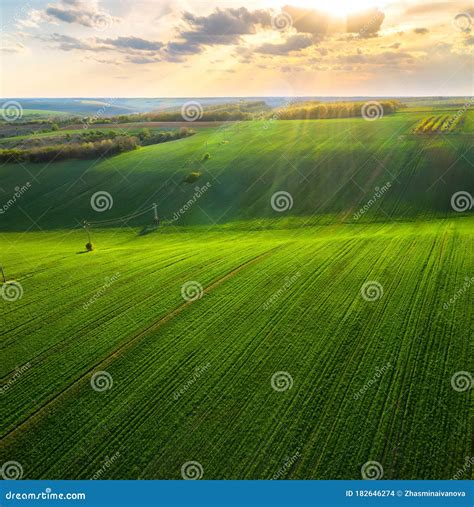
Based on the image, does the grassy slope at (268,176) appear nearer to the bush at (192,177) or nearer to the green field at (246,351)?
the bush at (192,177)

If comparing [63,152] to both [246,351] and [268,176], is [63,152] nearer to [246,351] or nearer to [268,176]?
[268,176]

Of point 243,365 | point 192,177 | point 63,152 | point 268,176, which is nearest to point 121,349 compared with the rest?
point 243,365

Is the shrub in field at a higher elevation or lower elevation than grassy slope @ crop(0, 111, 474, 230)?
higher

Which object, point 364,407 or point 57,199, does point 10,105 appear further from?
point 364,407

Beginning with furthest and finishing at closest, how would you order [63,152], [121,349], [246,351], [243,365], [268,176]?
[63,152], [268,176], [121,349], [246,351], [243,365]

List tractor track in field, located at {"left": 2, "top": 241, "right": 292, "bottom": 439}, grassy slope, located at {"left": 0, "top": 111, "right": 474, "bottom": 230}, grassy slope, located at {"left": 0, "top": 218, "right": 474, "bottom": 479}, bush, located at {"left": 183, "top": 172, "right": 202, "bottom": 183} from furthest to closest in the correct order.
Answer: bush, located at {"left": 183, "top": 172, "right": 202, "bottom": 183} → grassy slope, located at {"left": 0, "top": 111, "right": 474, "bottom": 230} → tractor track in field, located at {"left": 2, "top": 241, "right": 292, "bottom": 439} → grassy slope, located at {"left": 0, "top": 218, "right": 474, "bottom": 479}

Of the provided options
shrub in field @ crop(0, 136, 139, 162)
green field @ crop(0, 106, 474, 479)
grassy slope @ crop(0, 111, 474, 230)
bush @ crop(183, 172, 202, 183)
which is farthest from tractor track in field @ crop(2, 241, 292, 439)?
shrub in field @ crop(0, 136, 139, 162)

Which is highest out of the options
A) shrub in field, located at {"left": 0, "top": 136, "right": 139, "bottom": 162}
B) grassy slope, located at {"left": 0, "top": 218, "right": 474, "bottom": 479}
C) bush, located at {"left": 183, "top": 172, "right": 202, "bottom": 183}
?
shrub in field, located at {"left": 0, "top": 136, "right": 139, "bottom": 162}

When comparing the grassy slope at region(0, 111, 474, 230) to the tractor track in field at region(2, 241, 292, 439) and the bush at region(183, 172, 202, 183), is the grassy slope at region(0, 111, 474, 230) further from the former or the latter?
the tractor track in field at region(2, 241, 292, 439)
